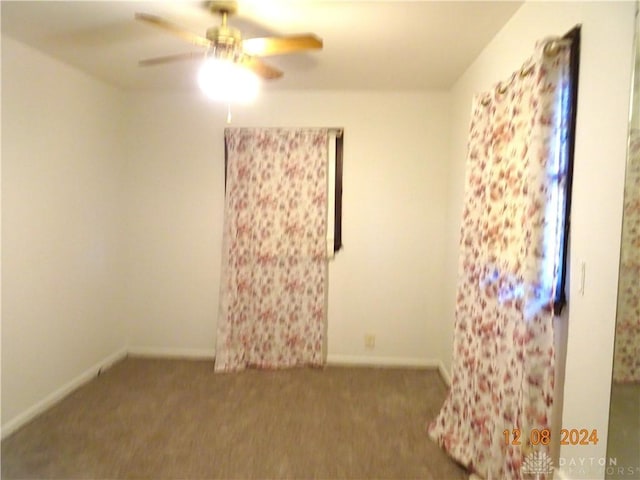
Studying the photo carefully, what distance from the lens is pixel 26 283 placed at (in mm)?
2350

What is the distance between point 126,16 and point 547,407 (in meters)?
2.65

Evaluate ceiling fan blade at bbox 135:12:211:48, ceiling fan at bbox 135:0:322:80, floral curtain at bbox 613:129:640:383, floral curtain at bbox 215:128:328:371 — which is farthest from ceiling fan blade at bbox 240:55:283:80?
floral curtain at bbox 613:129:640:383

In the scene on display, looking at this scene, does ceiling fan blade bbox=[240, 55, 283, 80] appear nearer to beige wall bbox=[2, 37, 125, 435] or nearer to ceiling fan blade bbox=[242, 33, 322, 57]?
ceiling fan blade bbox=[242, 33, 322, 57]

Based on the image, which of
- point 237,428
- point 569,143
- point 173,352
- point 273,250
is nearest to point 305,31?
point 569,143

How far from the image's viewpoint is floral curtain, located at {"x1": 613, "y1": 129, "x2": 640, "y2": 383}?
3.92ft

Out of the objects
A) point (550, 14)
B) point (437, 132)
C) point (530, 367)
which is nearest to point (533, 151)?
point (550, 14)

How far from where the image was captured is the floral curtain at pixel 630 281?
1194mm

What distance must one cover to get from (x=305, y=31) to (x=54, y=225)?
2060mm

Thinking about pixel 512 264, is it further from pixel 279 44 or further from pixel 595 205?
pixel 279 44

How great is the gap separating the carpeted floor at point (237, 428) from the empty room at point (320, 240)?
2cm

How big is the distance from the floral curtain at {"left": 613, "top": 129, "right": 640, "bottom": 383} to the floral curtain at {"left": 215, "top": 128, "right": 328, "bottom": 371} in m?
2.16

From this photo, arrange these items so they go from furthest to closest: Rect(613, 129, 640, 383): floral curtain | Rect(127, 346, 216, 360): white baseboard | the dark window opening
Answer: Rect(127, 346, 216, 360): white baseboard → the dark window opening → Rect(613, 129, 640, 383): floral curtain

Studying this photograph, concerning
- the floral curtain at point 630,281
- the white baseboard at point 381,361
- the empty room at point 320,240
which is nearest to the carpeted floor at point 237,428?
the empty room at point 320,240

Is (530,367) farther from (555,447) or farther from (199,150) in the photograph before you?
(199,150)
